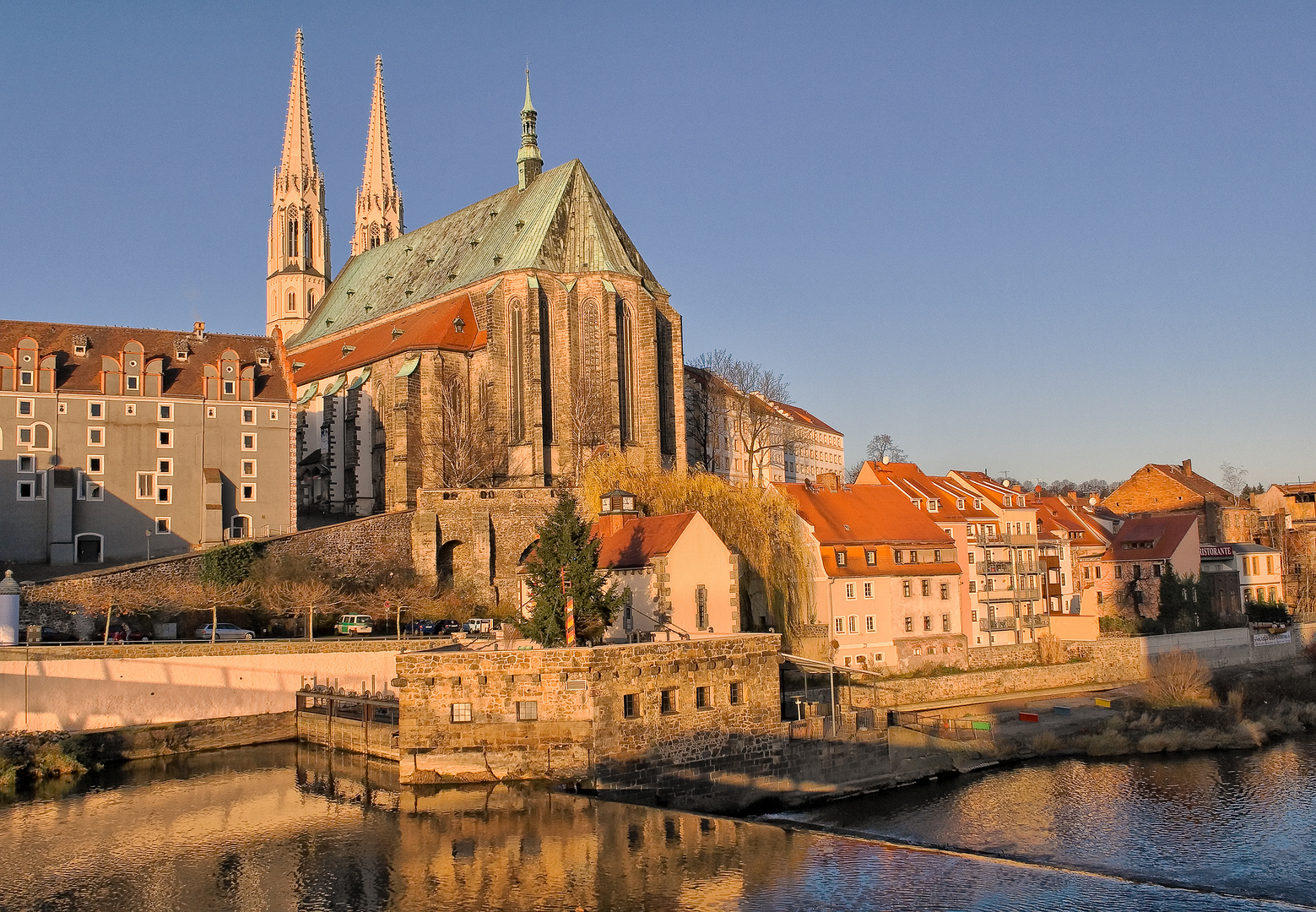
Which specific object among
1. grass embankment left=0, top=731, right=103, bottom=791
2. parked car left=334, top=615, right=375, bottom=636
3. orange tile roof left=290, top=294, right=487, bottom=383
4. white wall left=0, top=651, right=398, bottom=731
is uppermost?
orange tile roof left=290, top=294, right=487, bottom=383

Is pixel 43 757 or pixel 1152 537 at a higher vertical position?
pixel 1152 537

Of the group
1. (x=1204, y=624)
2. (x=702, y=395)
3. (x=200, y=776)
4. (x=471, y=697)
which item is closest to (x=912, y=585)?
(x=1204, y=624)

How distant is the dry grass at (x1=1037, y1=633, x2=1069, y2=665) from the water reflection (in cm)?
1361

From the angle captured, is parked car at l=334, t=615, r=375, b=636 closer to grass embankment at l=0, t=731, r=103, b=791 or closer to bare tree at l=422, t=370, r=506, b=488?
grass embankment at l=0, t=731, r=103, b=791

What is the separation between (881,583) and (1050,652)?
10.3 m

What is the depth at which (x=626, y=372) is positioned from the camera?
234 feet

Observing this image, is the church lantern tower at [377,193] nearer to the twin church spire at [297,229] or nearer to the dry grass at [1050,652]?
the twin church spire at [297,229]

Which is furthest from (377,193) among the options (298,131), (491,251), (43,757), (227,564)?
(43,757)

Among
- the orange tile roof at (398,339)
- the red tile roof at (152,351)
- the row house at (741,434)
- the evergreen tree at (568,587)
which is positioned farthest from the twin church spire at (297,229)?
the evergreen tree at (568,587)

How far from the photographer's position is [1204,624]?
2468 inches

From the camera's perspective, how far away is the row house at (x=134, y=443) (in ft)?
172

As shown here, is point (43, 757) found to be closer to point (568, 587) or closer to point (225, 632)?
point (225, 632)

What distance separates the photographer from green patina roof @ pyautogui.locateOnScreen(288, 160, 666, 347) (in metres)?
73.3

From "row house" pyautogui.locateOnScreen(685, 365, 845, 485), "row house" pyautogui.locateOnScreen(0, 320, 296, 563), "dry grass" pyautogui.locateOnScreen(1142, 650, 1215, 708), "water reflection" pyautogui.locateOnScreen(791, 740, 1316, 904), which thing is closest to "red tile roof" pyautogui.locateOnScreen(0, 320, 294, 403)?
"row house" pyautogui.locateOnScreen(0, 320, 296, 563)
